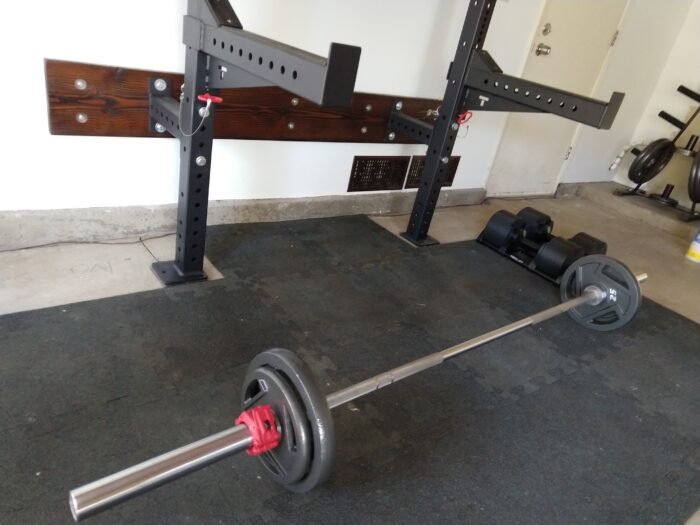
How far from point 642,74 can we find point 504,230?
7.61 ft

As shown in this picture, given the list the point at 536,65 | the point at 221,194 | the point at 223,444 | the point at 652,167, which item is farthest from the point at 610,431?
the point at 652,167

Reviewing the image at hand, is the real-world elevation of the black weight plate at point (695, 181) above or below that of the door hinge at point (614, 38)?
below

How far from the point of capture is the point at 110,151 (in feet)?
6.18

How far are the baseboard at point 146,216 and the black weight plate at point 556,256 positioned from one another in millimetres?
859

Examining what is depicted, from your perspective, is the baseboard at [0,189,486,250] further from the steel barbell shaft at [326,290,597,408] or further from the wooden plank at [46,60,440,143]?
the steel barbell shaft at [326,290,597,408]

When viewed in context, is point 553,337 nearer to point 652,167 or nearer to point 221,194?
point 221,194

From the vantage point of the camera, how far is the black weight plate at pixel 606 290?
197 cm

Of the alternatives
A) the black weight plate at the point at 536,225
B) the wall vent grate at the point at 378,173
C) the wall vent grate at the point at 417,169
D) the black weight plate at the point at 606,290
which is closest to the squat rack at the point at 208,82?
the wall vent grate at the point at 378,173

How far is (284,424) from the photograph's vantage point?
1014 millimetres

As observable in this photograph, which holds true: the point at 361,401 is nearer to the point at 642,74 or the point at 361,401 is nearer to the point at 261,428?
the point at 261,428

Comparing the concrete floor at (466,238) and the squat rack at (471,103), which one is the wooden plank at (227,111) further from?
the concrete floor at (466,238)

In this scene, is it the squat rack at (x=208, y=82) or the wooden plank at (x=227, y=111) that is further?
the wooden plank at (x=227, y=111)

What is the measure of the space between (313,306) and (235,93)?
0.94 metres

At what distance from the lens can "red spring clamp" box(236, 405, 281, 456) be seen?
99 centimetres
